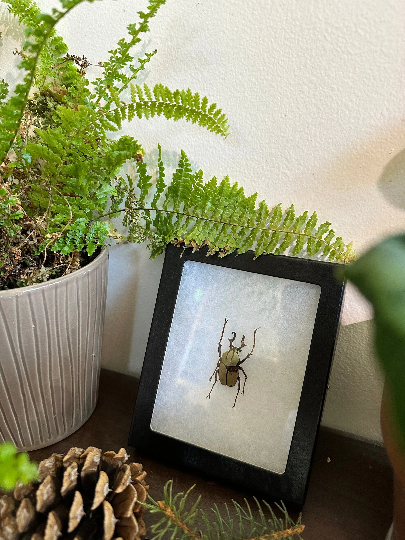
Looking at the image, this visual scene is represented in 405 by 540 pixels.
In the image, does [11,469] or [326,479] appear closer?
[11,469]

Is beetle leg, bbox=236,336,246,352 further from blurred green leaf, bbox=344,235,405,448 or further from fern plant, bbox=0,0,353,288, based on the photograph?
blurred green leaf, bbox=344,235,405,448

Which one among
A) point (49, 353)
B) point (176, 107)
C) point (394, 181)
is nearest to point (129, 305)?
point (49, 353)

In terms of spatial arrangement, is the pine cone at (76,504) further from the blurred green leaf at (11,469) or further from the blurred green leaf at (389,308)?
the blurred green leaf at (389,308)

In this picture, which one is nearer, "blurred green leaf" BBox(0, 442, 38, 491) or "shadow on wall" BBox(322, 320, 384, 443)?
"blurred green leaf" BBox(0, 442, 38, 491)

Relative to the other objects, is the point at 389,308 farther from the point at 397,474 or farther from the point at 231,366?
the point at 231,366

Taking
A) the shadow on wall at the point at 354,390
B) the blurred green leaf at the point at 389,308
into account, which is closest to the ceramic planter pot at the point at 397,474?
the blurred green leaf at the point at 389,308

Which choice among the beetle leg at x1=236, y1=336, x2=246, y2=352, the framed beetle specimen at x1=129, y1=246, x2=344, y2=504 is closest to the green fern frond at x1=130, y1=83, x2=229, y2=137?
the framed beetle specimen at x1=129, y1=246, x2=344, y2=504
